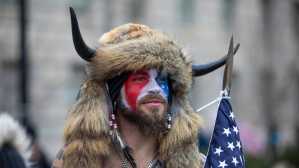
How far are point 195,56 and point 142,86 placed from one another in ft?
12.6

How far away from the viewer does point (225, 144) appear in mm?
2400

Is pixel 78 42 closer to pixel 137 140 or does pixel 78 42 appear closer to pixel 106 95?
pixel 106 95

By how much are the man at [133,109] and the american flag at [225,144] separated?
203 mm

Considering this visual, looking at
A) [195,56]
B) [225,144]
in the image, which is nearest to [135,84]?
[225,144]

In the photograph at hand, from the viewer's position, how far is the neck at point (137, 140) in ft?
8.48

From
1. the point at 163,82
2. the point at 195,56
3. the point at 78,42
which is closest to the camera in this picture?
the point at 78,42

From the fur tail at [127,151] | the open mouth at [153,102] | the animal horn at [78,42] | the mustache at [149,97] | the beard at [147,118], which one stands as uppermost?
the animal horn at [78,42]

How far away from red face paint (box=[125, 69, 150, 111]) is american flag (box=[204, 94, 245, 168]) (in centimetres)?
70

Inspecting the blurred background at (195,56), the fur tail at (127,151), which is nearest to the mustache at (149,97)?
the fur tail at (127,151)

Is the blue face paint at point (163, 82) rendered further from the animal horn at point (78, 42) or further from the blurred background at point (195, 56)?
the blurred background at point (195, 56)

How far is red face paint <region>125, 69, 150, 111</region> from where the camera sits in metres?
2.50

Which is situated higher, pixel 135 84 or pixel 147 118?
pixel 135 84

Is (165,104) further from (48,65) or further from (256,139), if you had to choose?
(256,139)

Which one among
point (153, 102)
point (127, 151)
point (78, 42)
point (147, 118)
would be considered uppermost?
point (78, 42)
